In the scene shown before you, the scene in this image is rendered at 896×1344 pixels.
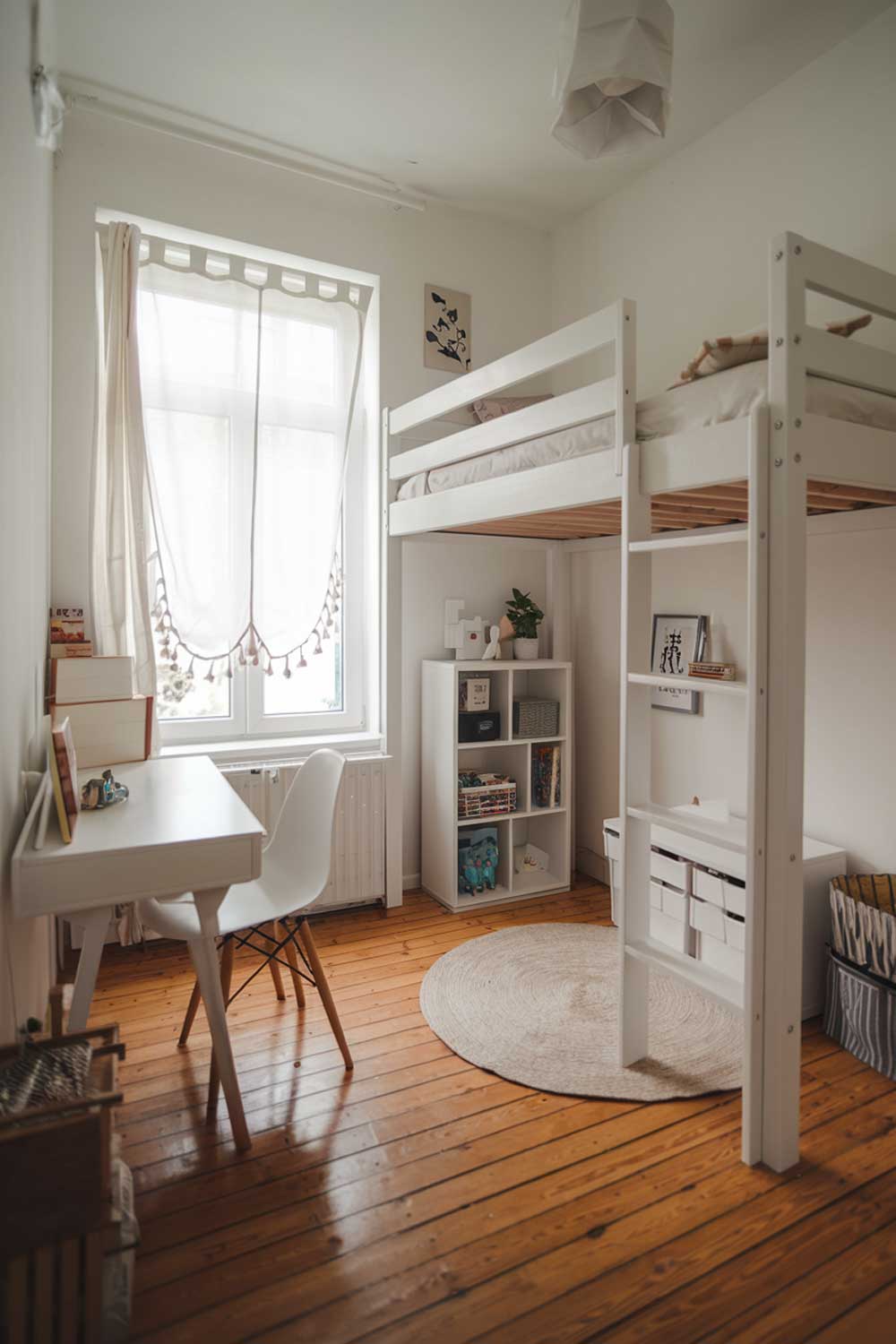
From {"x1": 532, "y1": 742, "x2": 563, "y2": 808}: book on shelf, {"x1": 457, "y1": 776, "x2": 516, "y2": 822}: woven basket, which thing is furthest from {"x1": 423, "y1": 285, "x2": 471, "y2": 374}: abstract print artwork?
{"x1": 457, "y1": 776, "x2": 516, "y2": 822}: woven basket

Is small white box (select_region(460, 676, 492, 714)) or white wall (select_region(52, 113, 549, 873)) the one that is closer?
white wall (select_region(52, 113, 549, 873))

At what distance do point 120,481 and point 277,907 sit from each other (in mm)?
1675

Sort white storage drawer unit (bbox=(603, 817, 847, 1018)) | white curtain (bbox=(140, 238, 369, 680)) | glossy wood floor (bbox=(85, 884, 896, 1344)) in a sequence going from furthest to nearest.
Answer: white curtain (bbox=(140, 238, 369, 680)) < white storage drawer unit (bbox=(603, 817, 847, 1018)) < glossy wood floor (bbox=(85, 884, 896, 1344))

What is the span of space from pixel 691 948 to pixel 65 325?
3.12 m

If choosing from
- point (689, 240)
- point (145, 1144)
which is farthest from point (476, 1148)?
point (689, 240)

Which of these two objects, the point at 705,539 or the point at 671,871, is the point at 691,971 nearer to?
the point at 671,871

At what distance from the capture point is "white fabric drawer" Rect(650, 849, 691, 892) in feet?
8.56

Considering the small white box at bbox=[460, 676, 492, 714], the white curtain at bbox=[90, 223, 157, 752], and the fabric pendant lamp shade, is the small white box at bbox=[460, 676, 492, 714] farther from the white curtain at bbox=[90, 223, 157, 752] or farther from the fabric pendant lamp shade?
the fabric pendant lamp shade

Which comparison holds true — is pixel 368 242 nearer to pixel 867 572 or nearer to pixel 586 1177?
pixel 867 572

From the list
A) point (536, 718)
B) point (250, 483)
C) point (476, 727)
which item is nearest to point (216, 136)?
point (250, 483)

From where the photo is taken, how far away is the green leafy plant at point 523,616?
368 cm

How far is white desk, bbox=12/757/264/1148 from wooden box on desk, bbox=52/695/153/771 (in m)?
0.63

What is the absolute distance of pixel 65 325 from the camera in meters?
2.82

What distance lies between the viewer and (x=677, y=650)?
3.15 m
